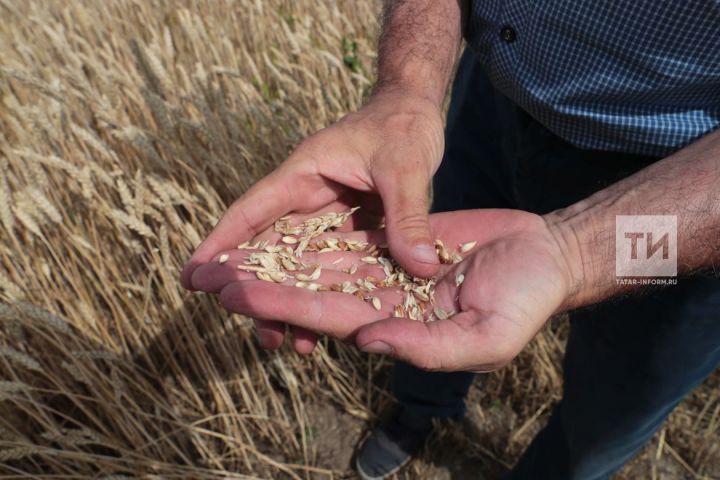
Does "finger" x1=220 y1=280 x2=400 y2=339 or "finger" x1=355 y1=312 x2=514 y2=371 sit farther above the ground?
"finger" x1=220 y1=280 x2=400 y2=339

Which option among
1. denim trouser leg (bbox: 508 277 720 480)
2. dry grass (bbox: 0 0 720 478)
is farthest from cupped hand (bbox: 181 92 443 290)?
denim trouser leg (bbox: 508 277 720 480)

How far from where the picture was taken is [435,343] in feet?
3.25

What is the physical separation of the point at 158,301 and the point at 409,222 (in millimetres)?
1161

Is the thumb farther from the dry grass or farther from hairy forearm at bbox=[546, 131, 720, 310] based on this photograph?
the dry grass

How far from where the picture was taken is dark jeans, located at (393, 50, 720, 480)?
1.21 metres

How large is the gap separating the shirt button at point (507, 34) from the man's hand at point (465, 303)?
408mm

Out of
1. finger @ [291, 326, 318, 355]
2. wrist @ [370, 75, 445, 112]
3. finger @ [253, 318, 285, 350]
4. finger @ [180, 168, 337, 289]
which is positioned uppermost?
wrist @ [370, 75, 445, 112]

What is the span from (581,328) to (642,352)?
17cm

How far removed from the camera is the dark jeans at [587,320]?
1215 millimetres

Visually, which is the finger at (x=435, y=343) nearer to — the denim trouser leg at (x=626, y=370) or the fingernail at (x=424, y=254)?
the fingernail at (x=424, y=254)

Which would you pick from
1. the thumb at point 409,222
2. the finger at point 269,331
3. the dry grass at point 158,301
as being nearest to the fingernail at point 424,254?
the thumb at point 409,222

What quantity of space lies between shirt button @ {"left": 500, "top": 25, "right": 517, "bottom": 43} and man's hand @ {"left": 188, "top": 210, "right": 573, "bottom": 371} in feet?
1.34

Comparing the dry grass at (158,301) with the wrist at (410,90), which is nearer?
the wrist at (410,90)
